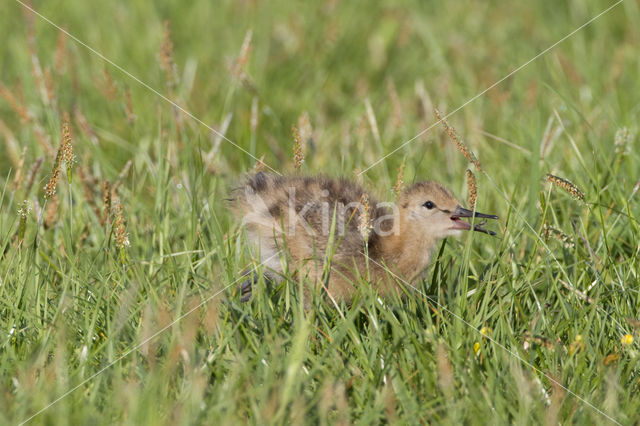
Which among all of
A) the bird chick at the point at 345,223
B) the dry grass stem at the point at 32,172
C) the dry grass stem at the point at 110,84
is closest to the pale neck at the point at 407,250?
the bird chick at the point at 345,223

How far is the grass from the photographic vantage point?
8.78 ft

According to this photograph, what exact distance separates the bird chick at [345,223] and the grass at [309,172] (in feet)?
0.43

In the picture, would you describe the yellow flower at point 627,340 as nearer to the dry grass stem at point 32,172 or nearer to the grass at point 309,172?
the grass at point 309,172

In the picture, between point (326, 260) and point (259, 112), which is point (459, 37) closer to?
point (259, 112)

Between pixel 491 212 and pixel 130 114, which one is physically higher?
pixel 130 114

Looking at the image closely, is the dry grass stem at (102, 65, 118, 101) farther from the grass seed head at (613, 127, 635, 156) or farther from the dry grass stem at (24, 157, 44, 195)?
the grass seed head at (613, 127, 635, 156)

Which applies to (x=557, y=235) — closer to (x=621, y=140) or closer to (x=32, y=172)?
(x=621, y=140)

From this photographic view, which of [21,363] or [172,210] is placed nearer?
[21,363]

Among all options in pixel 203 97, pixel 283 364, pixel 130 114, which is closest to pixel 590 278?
pixel 283 364

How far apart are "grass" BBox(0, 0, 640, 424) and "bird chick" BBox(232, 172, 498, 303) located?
0.43 ft

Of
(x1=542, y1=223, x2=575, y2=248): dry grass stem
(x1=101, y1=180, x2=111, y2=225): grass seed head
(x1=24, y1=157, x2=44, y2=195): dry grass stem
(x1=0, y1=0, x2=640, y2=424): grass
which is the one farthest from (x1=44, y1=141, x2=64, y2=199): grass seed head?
(x1=542, y1=223, x2=575, y2=248): dry grass stem

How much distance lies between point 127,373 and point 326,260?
3.16 feet

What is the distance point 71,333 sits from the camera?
9.80 feet

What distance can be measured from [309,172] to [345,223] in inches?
27.8
